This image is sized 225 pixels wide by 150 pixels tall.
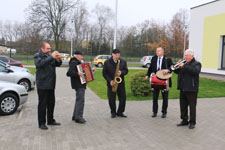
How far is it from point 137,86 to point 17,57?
3688 centimetres

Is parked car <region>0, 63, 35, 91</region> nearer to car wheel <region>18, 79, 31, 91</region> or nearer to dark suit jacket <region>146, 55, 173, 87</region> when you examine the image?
car wheel <region>18, 79, 31, 91</region>

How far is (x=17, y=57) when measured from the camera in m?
40.9

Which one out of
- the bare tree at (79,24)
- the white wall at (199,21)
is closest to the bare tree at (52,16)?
the bare tree at (79,24)

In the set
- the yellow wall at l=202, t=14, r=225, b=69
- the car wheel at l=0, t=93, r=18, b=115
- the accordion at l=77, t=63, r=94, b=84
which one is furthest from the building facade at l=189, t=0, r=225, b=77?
the car wheel at l=0, t=93, r=18, b=115

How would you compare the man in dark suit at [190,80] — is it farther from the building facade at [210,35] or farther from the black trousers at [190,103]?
the building facade at [210,35]

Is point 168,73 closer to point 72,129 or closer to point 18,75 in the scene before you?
point 72,129

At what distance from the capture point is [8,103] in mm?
6637

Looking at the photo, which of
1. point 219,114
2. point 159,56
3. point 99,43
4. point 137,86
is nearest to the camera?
point 159,56

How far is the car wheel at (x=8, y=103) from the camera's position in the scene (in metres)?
6.50

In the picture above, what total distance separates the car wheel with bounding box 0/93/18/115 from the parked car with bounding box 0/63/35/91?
9.36ft

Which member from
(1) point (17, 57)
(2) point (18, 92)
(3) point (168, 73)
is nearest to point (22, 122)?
(2) point (18, 92)

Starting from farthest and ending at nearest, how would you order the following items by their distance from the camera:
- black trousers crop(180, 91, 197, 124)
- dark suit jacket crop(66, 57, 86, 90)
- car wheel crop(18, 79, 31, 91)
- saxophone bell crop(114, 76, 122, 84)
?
car wheel crop(18, 79, 31, 91), saxophone bell crop(114, 76, 122, 84), dark suit jacket crop(66, 57, 86, 90), black trousers crop(180, 91, 197, 124)

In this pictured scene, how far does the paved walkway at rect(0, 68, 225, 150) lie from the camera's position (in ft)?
14.4

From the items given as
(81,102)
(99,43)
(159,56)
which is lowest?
(81,102)
